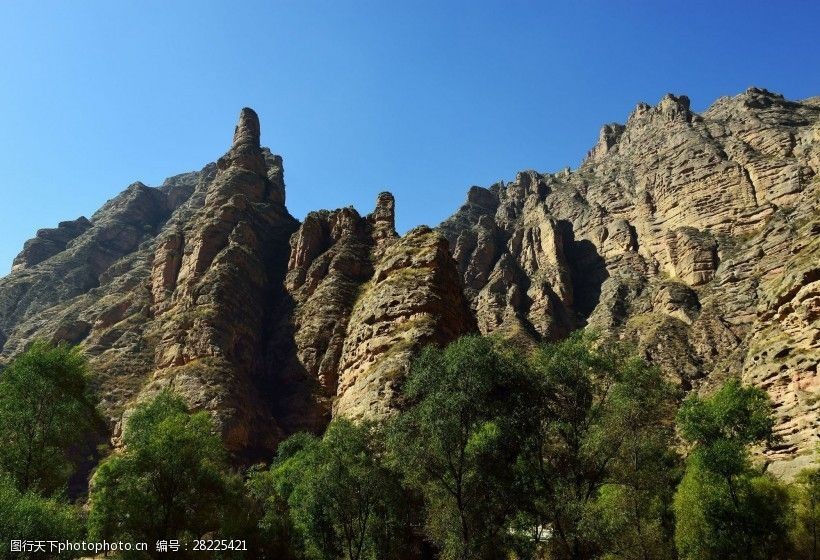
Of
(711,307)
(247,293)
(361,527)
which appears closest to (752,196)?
(711,307)

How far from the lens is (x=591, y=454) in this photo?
36.9 m

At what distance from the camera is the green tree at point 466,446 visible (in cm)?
3331

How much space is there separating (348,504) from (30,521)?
17.4 metres

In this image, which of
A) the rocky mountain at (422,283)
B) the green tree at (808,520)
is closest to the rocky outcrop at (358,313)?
the rocky mountain at (422,283)

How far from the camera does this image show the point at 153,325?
96250 millimetres

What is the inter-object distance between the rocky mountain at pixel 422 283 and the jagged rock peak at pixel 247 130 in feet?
1.80

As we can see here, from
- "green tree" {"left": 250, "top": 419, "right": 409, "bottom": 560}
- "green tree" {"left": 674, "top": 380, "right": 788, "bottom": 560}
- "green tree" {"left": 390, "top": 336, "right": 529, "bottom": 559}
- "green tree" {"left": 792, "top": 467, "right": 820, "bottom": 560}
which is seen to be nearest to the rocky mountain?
"green tree" {"left": 792, "top": 467, "right": 820, "bottom": 560}

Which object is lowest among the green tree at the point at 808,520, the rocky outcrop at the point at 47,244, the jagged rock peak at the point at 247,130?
the green tree at the point at 808,520

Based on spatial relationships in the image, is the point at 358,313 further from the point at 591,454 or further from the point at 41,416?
the point at 591,454

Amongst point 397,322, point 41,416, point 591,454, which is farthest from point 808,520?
point 41,416

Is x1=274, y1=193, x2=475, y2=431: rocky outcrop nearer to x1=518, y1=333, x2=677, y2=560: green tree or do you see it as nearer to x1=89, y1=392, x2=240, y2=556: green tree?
x1=89, y1=392, x2=240, y2=556: green tree

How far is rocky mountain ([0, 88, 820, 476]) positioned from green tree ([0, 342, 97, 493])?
2547 centimetres

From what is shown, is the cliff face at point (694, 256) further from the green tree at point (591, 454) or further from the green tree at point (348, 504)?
the green tree at point (348, 504)

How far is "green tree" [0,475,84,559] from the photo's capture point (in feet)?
90.8
